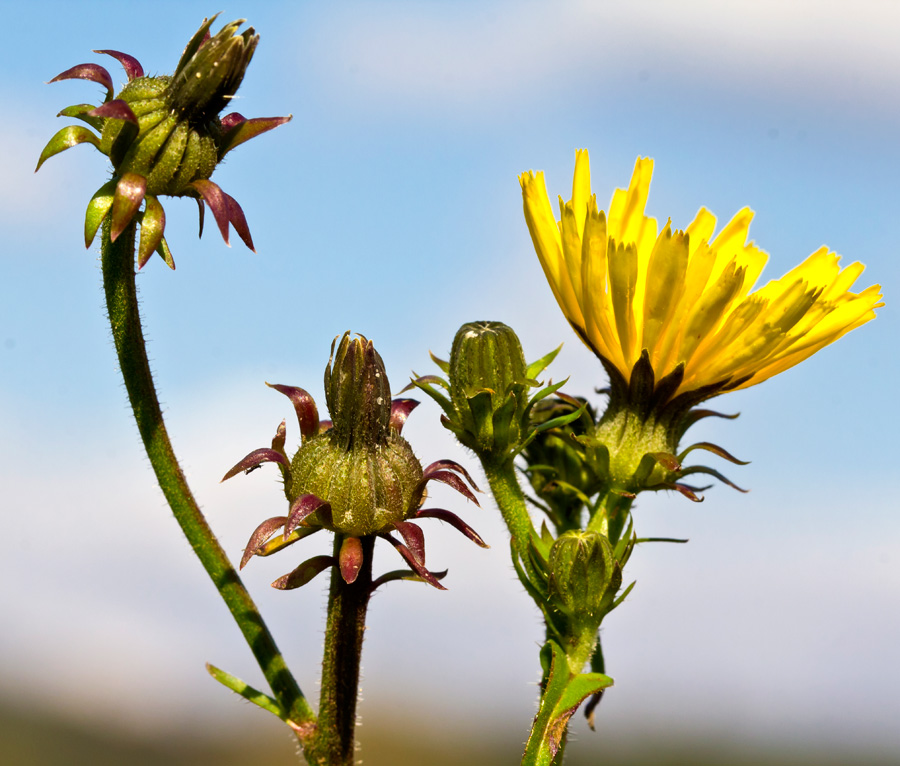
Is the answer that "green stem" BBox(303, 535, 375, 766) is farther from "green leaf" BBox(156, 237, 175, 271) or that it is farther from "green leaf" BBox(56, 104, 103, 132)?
"green leaf" BBox(56, 104, 103, 132)

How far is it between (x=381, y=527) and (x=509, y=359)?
80cm

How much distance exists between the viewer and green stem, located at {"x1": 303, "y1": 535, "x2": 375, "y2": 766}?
9.95 ft

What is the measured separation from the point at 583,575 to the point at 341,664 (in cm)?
81

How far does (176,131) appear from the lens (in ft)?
9.47

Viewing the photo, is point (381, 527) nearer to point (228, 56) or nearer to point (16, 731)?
point (228, 56)

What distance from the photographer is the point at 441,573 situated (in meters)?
2.89

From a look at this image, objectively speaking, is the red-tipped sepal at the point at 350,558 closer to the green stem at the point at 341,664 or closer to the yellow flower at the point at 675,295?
the green stem at the point at 341,664

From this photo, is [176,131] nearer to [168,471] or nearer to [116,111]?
[116,111]

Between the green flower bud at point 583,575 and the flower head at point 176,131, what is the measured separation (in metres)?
1.39

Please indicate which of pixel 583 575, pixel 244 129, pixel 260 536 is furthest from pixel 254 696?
pixel 244 129

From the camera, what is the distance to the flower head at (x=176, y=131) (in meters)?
2.78

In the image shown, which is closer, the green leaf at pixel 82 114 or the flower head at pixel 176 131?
the flower head at pixel 176 131

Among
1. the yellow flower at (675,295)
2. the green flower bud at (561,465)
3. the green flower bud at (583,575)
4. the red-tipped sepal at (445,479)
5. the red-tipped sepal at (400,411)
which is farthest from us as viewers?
the green flower bud at (561,465)

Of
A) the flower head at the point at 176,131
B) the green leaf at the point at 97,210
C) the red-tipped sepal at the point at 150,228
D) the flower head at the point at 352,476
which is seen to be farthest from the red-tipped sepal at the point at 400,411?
the green leaf at the point at 97,210
